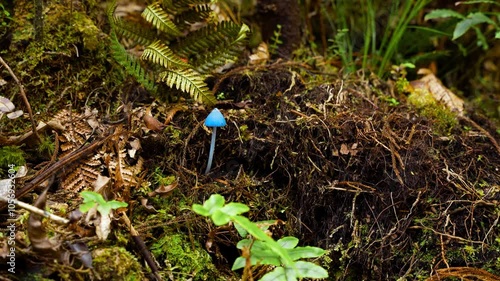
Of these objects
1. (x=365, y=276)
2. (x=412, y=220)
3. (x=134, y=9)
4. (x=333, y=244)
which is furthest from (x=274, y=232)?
(x=134, y=9)

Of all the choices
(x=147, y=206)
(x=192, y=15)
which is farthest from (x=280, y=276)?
(x=192, y=15)

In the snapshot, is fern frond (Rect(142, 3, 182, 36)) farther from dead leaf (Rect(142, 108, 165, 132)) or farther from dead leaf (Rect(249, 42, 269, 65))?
dead leaf (Rect(249, 42, 269, 65))

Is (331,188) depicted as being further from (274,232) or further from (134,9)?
(134,9)

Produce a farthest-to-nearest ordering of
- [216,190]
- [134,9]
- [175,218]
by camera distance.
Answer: [134,9] < [216,190] < [175,218]

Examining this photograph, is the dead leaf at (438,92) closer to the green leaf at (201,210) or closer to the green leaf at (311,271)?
the green leaf at (311,271)

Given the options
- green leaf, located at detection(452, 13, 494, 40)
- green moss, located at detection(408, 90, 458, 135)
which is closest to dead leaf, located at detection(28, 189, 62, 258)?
green moss, located at detection(408, 90, 458, 135)

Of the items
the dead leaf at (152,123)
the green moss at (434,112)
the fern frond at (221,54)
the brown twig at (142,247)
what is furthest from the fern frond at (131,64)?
the green moss at (434,112)

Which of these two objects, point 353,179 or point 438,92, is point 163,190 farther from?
point 438,92
